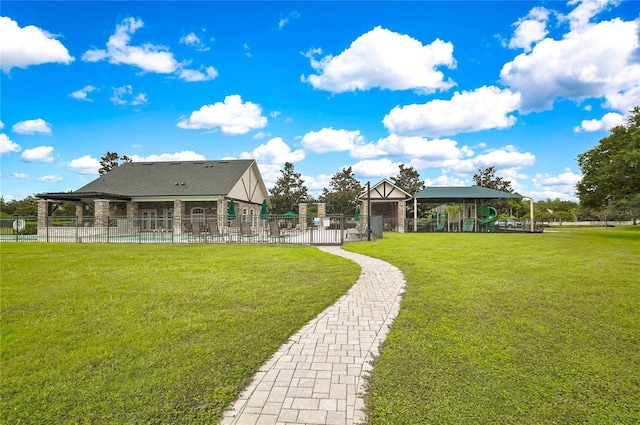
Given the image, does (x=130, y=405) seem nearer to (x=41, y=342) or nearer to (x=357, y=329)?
(x=41, y=342)

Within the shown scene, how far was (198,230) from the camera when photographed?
1988 cm

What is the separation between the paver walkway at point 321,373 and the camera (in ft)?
8.60

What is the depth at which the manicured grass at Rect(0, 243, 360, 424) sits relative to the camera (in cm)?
277

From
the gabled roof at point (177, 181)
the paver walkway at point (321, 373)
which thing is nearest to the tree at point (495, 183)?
the gabled roof at point (177, 181)

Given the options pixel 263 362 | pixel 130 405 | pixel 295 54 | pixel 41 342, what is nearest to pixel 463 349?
pixel 263 362

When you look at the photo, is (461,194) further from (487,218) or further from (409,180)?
(409,180)

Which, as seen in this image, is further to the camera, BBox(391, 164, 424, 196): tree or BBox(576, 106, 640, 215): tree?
BBox(391, 164, 424, 196): tree

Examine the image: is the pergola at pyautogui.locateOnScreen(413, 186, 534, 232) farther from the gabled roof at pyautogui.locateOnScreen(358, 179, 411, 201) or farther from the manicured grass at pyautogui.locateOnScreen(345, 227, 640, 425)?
the manicured grass at pyautogui.locateOnScreen(345, 227, 640, 425)

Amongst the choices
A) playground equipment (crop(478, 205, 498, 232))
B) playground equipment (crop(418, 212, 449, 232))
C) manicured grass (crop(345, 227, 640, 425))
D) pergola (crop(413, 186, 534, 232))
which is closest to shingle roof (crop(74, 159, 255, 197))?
pergola (crop(413, 186, 534, 232))

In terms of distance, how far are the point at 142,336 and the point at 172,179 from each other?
3025 cm

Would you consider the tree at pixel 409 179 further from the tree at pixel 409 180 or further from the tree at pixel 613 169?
the tree at pixel 613 169

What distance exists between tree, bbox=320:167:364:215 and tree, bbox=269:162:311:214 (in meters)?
3.86

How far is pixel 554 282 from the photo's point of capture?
7406mm

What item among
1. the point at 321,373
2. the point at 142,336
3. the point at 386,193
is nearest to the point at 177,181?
the point at 386,193
